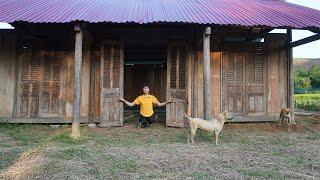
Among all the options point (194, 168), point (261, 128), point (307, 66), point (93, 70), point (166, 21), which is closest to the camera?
point (194, 168)

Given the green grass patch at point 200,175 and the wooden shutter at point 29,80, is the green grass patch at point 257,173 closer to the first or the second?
the green grass patch at point 200,175

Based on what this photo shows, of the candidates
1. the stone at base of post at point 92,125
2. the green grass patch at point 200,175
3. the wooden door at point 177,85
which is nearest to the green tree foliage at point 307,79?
the wooden door at point 177,85

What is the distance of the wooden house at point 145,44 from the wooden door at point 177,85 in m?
0.03

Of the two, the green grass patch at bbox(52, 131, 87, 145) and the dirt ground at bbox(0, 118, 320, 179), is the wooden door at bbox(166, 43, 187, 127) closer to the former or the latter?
the dirt ground at bbox(0, 118, 320, 179)

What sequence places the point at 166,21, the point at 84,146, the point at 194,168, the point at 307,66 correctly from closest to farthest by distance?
1. the point at 194,168
2. the point at 84,146
3. the point at 166,21
4. the point at 307,66

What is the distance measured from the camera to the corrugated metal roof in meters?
7.63

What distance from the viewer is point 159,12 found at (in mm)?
8281

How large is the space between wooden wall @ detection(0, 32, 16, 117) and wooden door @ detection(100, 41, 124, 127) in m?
2.55

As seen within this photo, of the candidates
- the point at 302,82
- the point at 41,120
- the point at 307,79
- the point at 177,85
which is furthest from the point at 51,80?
the point at 307,79

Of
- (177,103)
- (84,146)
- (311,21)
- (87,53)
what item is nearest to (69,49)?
(87,53)

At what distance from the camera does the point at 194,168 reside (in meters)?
4.95

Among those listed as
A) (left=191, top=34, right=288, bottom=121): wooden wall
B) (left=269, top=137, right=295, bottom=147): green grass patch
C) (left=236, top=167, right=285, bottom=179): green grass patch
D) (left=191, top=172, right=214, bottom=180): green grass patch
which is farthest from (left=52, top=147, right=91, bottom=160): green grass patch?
(left=191, top=34, right=288, bottom=121): wooden wall

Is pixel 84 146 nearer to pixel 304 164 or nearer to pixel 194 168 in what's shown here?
pixel 194 168

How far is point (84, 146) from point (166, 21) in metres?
Result: 3.18
